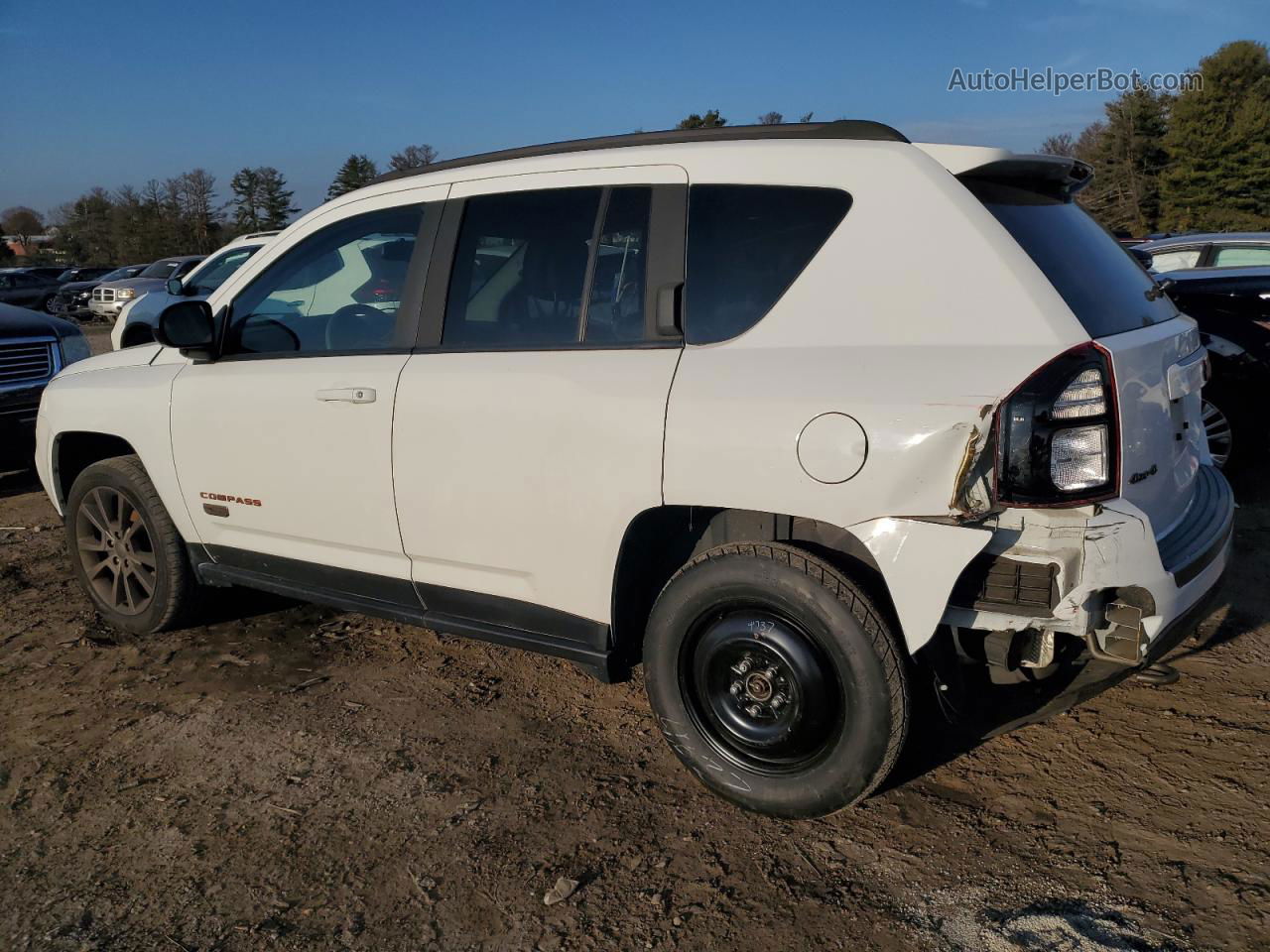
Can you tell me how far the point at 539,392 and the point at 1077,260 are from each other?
5.44 ft

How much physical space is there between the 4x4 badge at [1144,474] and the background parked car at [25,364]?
721 centimetres

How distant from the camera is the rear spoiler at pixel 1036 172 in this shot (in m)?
2.71

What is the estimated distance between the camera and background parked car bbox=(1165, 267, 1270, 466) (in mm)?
5887

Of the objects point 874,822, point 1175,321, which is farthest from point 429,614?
point 1175,321

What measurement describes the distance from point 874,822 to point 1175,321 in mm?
1891

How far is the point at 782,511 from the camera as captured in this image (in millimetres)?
2609

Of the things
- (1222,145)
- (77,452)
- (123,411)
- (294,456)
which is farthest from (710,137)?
(1222,145)

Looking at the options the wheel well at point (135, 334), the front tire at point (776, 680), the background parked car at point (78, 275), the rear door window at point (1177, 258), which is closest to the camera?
the front tire at point (776, 680)

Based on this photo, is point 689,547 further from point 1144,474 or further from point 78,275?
point 78,275

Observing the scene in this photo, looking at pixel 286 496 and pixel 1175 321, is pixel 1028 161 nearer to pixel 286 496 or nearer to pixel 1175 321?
pixel 1175 321

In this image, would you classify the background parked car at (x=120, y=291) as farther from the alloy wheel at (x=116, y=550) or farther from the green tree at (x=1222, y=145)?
the green tree at (x=1222, y=145)

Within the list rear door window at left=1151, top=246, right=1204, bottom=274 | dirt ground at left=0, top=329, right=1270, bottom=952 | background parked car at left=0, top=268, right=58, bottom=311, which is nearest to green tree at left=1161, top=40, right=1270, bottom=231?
rear door window at left=1151, top=246, right=1204, bottom=274

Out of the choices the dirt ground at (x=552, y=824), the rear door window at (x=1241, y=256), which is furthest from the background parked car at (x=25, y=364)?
the rear door window at (x=1241, y=256)

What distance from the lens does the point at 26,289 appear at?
26234 mm
